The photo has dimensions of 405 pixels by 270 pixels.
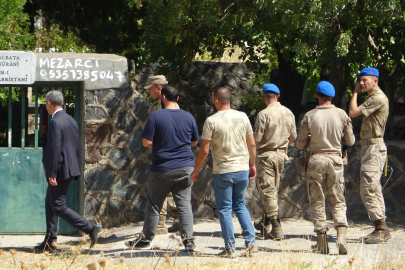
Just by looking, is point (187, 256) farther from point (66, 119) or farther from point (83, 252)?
point (66, 119)

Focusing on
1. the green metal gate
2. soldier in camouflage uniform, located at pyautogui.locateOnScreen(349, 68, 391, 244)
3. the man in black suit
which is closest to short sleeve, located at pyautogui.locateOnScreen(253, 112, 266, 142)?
soldier in camouflage uniform, located at pyautogui.locateOnScreen(349, 68, 391, 244)

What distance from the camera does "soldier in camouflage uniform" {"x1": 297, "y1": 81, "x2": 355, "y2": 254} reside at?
597 cm

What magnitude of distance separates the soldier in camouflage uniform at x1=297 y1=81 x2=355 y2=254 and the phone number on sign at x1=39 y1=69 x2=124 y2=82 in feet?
8.22

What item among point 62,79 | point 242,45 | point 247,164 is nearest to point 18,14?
point 62,79

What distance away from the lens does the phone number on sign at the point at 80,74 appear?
6.79 m

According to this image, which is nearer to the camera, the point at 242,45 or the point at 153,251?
the point at 153,251

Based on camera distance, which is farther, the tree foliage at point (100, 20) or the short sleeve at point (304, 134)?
the tree foliage at point (100, 20)

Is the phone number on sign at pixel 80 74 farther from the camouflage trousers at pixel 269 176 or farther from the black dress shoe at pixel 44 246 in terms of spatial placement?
the camouflage trousers at pixel 269 176

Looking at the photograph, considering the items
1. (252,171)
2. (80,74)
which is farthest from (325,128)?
(80,74)

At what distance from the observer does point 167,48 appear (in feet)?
27.6

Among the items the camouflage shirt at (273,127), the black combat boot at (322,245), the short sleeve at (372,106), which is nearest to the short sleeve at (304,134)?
the camouflage shirt at (273,127)

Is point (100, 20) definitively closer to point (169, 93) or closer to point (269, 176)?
point (169, 93)

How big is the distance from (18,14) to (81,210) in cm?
277

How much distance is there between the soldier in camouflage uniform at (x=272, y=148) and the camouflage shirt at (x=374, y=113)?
82cm
